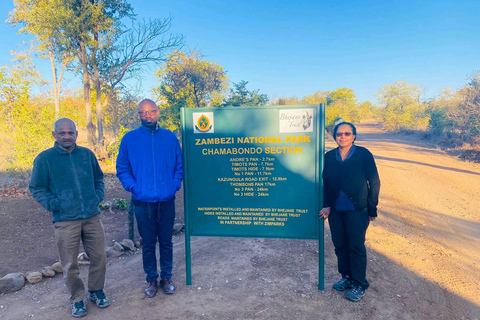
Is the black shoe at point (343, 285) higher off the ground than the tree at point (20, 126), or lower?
lower

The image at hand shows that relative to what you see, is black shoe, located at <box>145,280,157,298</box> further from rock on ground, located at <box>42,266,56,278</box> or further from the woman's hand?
the woman's hand

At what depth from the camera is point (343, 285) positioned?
11.5 feet

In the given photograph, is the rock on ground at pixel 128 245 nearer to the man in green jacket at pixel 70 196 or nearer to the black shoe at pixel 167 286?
the black shoe at pixel 167 286

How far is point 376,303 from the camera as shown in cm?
329

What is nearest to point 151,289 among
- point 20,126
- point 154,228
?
point 154,228

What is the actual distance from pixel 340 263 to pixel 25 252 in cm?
502

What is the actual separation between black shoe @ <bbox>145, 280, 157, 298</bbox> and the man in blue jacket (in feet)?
0.03

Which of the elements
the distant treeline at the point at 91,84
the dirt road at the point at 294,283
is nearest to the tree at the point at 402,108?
the distant treeline at the point at 91,84

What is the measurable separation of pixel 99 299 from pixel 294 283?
2.22m

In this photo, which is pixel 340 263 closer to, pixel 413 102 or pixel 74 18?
pixel 74 18

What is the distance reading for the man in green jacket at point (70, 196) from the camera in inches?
117

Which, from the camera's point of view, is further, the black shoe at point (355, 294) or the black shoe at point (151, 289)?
the black shoe at point (151, 289)

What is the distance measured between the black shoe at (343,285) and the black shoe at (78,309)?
2702 mm

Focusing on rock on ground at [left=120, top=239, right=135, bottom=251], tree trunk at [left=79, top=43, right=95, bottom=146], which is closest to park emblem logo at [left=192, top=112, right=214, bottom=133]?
rock on ground at [left=120, top=239, right=135, bottom=251]
